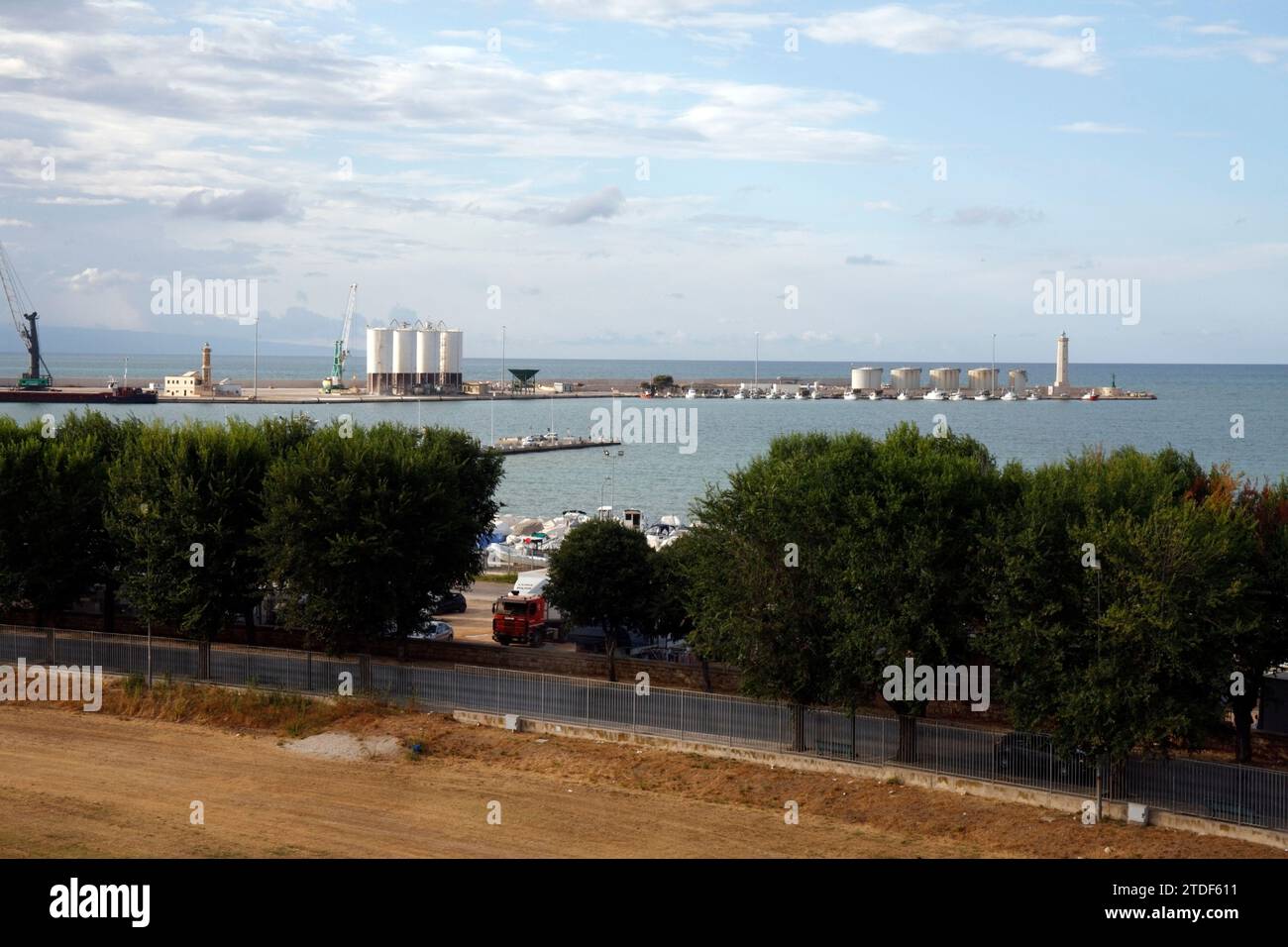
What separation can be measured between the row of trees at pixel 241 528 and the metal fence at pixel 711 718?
4.89ft

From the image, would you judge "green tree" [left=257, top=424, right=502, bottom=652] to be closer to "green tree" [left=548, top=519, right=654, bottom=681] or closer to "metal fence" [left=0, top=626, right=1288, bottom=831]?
"metal fence" [left=0, top=626, right=1288, bottom=831]

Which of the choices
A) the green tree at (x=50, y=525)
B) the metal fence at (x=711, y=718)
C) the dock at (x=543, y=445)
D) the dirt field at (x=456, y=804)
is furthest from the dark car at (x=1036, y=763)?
the dock at (x=543, y=445)

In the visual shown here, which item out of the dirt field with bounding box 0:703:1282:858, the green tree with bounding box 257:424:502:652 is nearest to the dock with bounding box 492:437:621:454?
the green tree with bounding box 257:424:502:652

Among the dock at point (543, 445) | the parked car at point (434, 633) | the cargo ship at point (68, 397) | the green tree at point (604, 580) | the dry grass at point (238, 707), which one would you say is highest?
the cargo ship at point (68, 397)

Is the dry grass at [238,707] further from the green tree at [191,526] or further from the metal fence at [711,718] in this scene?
the green tree at [191,526]

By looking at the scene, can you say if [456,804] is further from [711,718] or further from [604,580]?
[604,580]

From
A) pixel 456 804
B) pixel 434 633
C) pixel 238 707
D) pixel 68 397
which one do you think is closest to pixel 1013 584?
pixel 456 804

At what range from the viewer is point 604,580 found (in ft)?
128

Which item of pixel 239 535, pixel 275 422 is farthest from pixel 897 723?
pixel 275 422

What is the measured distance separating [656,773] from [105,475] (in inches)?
886

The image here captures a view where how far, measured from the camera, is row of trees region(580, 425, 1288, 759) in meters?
26.2

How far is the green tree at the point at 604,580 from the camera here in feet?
128

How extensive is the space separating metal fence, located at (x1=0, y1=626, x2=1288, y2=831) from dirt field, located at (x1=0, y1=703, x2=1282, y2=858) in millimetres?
801
